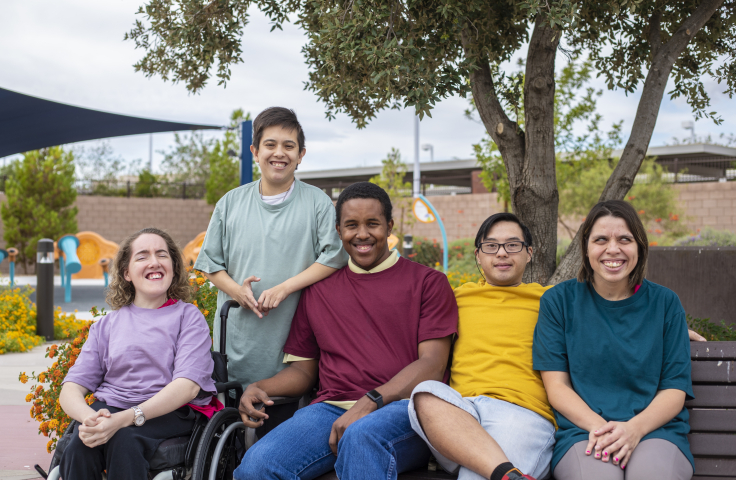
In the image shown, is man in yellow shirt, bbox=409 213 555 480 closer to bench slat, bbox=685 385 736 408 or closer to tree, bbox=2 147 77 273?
bench slat, bbox=685 385 736 408

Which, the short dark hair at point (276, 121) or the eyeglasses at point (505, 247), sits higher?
the short dark hair at point (276, 121)

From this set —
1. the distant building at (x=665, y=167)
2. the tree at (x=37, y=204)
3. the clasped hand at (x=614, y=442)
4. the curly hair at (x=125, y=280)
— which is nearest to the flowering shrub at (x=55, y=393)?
the curly hair at (x=125, y=280)

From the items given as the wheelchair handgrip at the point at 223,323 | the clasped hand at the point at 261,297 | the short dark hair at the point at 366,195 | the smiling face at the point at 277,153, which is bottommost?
the wheelchair handgrip at the point at 223,323

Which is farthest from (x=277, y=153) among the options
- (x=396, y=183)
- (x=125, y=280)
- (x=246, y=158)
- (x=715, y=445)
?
(x=396, y=183)

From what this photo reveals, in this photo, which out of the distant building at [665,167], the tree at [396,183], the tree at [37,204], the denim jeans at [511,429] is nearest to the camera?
the denim jeans at [511,429]

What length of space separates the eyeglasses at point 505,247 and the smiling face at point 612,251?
0.34m

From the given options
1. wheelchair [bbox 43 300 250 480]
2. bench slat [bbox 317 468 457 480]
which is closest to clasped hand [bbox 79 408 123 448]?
wheelchair [bbox 43 300 250 480]

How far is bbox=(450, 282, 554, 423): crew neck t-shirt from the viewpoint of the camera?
2.62 meters

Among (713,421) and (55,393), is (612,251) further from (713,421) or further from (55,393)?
(55,393)

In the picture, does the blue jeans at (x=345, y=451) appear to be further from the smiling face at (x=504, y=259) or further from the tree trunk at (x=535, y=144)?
the tree trunk at (x=535, y=144)

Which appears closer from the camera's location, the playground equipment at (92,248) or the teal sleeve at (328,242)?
the teal sleeve at (328,242)

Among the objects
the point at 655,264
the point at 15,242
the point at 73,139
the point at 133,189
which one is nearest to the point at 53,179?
the point at 15,242

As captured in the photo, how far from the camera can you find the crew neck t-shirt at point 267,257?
2.94 m

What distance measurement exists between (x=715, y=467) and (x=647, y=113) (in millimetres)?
2836
